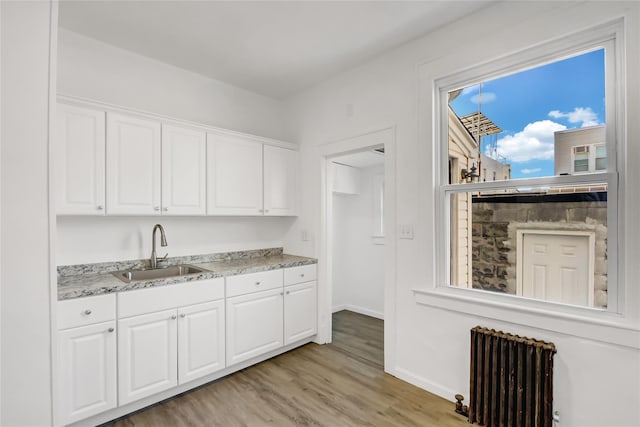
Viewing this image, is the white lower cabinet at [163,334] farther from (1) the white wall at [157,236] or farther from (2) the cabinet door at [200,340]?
(1) the white wall at [157,236]

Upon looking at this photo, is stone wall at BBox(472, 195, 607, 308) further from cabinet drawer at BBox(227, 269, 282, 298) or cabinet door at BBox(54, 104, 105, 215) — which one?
cabinet door at BBox(54, 104, 105, 215)

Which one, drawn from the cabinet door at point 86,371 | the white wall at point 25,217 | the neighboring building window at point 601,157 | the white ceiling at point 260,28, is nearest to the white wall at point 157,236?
the cabinet door at point 86,371

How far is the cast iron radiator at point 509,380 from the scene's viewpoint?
1.80 metres

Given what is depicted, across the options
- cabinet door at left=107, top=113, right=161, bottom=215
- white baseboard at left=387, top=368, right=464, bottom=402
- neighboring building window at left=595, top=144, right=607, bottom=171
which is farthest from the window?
cabinet door at left=107, top=113, right=161, bottom=215

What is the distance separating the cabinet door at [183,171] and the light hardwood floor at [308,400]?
4.89 feet

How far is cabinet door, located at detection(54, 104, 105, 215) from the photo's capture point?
2125 mm

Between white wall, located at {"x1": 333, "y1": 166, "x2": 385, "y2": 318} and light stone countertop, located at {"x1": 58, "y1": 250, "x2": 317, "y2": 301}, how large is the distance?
4.33ft

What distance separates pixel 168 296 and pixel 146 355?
1.37 ft

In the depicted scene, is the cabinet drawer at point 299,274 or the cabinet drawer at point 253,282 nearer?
the cabinet drawer at point 253,282

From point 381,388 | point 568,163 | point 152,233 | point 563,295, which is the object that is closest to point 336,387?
point 381,388

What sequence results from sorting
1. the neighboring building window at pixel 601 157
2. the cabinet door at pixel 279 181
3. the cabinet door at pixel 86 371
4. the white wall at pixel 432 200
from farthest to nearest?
the cabinet door at pixel 279 181 < the cabinet door at pixel 86 371 < the neighboring building window at pixel 601 157 < the white wall at pixel 432 200

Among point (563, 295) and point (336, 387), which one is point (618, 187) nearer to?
point (563, 295)

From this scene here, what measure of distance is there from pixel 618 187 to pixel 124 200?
10.6 ft

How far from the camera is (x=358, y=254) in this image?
462cm
